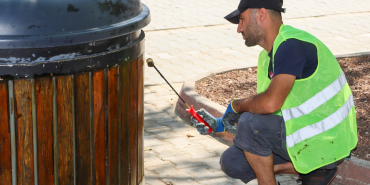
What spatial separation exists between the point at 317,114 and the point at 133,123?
101 cm

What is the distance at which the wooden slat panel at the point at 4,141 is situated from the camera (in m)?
2.15

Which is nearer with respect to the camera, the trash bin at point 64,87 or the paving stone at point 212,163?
the trash bin at point 64,87

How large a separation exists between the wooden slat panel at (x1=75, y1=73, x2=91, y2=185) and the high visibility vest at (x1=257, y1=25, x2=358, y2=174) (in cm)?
111

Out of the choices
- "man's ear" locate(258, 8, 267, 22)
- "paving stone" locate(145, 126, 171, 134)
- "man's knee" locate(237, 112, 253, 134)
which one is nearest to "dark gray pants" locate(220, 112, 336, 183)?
"man's knee" locate(237, 112, 253, 134)

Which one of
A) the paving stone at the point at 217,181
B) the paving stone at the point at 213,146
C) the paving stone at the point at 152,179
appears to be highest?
the paving stone at the point at 217,181

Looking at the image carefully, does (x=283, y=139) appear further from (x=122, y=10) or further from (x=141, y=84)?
(x=122, y=10)

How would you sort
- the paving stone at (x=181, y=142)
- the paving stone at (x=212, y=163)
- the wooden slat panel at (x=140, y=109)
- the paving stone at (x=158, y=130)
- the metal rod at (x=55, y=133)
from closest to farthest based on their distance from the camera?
the metal rod at (x=55, y=133) → the wooden slat panel at (x=140, y=109) → the paving stone at (x=212, y=163) → the paving stone at (x=181, y=142) → the paving stone at (x=158, y=130)

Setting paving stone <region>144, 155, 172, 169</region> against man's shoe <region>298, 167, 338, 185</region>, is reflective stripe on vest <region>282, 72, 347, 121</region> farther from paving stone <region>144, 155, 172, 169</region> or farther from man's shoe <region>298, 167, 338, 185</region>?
paving stone <region>144, 155, 172, 169</region>

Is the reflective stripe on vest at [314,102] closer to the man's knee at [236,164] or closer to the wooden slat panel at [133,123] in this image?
the man's knee at [236,164]

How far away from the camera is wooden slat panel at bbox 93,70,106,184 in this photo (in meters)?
2.34

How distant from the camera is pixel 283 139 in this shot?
3043 mm

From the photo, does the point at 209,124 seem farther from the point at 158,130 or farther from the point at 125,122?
the point at 158,130

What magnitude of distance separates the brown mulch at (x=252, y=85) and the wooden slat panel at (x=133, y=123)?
2.14m

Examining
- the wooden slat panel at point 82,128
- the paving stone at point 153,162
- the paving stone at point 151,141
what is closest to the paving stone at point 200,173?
the paving stone at point 153,162
